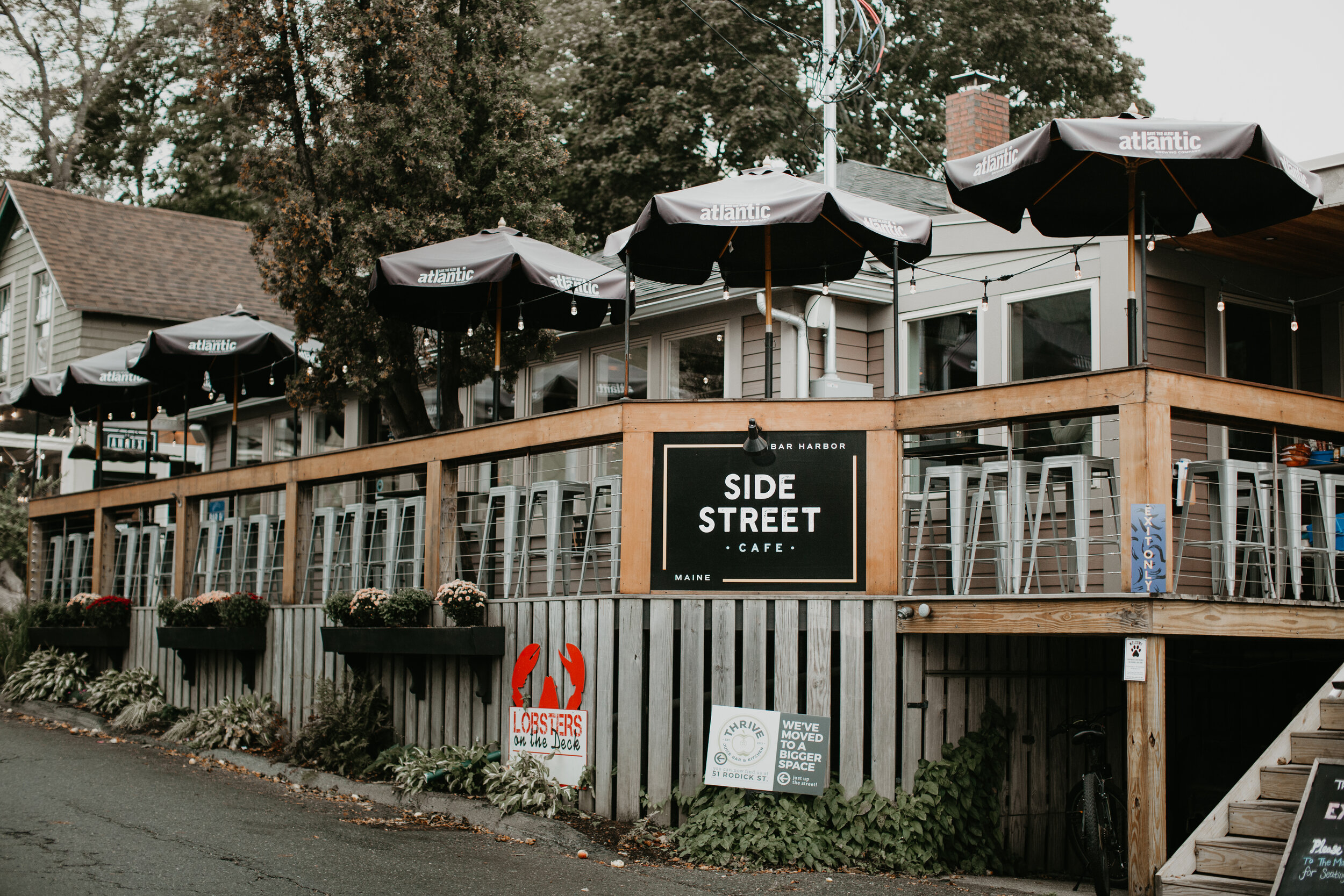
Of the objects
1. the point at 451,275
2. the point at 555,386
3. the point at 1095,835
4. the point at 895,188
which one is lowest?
the point at 1095,835

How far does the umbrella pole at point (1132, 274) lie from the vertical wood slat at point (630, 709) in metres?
3.74

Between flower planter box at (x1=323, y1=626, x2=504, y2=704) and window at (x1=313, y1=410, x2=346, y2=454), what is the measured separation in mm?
8617

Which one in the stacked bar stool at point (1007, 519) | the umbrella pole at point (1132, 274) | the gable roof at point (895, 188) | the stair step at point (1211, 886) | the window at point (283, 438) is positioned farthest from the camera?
the window at point (283, 438)

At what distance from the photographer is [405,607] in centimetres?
1070

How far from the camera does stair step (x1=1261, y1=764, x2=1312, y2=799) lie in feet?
24.7

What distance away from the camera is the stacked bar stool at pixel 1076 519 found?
27.6 feet

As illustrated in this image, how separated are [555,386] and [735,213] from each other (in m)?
6.44

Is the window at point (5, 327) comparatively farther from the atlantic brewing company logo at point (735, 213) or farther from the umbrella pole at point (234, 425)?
the atlantic brewing company logo at point (735, 213)

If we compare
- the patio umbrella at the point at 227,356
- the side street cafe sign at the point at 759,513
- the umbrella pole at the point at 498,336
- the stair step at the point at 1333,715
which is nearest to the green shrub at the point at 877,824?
the side street cafe sign at the point at 759,513

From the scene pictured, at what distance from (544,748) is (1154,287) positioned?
651 cm

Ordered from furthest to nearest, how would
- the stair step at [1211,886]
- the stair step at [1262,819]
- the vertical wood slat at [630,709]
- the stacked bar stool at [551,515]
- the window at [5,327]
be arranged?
the window at [5,327] < the stacked bar stool at [551,515] < the vertical wood slat at [630,709] < the stair step at [1262,819] < the stair step at [1211,886]

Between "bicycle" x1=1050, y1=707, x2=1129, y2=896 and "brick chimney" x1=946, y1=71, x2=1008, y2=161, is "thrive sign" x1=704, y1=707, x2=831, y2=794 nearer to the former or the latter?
"bicycle" x1=1050, y1=707, x2=1129, y2=896

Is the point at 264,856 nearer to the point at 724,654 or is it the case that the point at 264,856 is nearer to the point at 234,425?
the point at 724,654

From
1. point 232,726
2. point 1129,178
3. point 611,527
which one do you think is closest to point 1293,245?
point 1129,178
